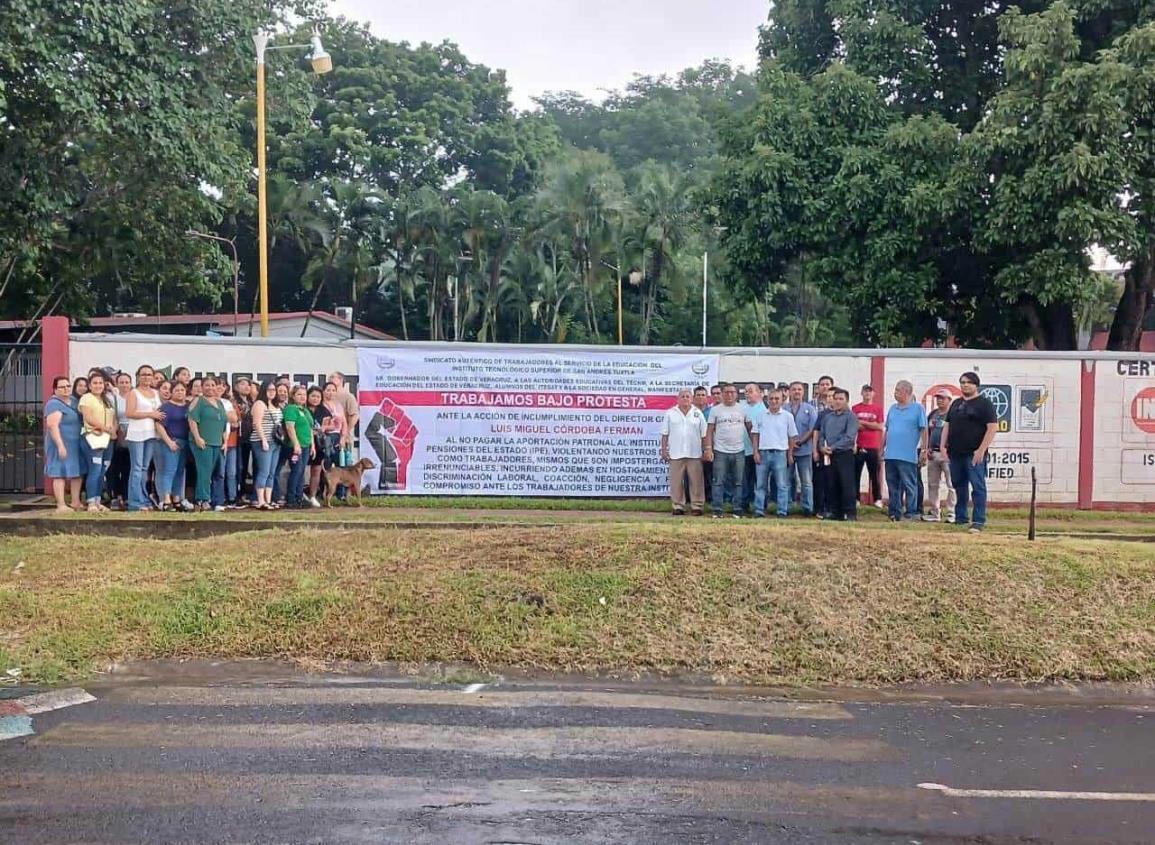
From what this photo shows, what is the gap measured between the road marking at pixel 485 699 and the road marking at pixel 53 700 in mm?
197

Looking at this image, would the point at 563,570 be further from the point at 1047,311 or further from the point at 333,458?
the point at 1047,311

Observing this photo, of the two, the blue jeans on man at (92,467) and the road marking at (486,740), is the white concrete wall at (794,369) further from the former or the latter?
the road marking at (486,740)

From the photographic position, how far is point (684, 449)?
1417cm

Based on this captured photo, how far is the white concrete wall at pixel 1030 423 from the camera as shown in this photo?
15609 millimetres

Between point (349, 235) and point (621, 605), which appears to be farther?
point (349, 235)

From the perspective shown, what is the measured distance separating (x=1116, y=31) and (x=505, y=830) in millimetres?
18915

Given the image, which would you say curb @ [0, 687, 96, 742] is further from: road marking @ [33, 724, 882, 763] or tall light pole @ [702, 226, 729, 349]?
tall light pole @ [702, 226, 729, 349]

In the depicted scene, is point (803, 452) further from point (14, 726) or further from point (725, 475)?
point (14, 726)

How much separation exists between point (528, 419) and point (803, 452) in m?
3.55

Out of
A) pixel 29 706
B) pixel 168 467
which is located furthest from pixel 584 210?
pixel 29 706

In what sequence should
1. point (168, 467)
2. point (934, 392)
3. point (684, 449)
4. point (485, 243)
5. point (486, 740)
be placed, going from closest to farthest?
1. point (486, 740)
2. point (168, 467)
3. point (684, 449)
4. point (934, 392)
5. point (485, 243)

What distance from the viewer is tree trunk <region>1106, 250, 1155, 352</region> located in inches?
826

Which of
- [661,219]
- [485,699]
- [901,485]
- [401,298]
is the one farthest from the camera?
[661,219]

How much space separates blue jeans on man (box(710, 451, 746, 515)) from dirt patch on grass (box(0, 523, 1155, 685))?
3.72m
